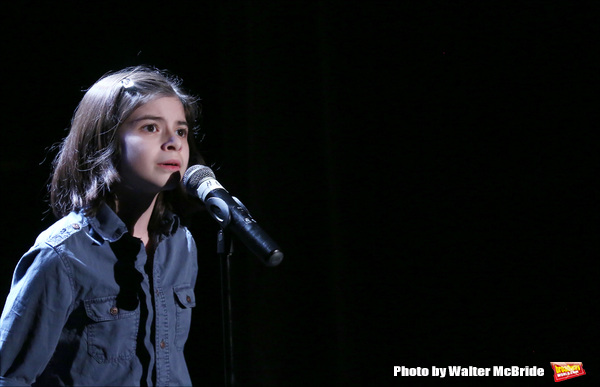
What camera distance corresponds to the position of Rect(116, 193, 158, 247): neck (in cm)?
126

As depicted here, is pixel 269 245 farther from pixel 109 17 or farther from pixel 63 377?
pixel 109 17

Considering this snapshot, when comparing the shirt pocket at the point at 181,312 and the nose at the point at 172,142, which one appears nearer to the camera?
the nose at the point at 172,142

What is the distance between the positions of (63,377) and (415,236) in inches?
47.8

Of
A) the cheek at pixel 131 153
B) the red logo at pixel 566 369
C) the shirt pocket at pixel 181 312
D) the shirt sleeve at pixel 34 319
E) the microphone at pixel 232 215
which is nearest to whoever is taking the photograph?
the microphone at pixel 232 215

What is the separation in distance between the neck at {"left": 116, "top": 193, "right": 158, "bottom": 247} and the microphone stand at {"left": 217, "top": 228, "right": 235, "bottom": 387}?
340 millimetres

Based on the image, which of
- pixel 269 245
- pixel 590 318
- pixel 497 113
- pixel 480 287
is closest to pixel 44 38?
pixel 269 245

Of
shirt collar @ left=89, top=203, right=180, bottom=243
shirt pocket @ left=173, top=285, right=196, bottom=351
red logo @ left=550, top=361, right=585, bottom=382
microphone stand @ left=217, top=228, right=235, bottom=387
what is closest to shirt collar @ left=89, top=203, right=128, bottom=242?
shirt collar @ left=89, top=203, right=180, bottom=243

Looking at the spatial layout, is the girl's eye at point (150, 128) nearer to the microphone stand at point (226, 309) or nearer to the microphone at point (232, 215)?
the microphone at point (232, 215)

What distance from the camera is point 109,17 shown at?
6.35 feet

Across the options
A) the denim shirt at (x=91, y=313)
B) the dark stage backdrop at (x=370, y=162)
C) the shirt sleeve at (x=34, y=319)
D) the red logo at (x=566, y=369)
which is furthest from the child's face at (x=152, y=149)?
the red logo at (x=566, y=369)

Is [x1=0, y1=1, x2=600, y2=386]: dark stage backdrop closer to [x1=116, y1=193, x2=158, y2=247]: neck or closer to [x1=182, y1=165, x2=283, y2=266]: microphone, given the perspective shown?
[x1=116, y1=193, x2=158, y2=247]: neck

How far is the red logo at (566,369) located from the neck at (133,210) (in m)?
1.37

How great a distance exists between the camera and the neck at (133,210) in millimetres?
1257

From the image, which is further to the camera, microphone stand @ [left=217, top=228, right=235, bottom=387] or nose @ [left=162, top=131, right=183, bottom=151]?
nose @ [left=162, top=131, right=183, bottom=151]
